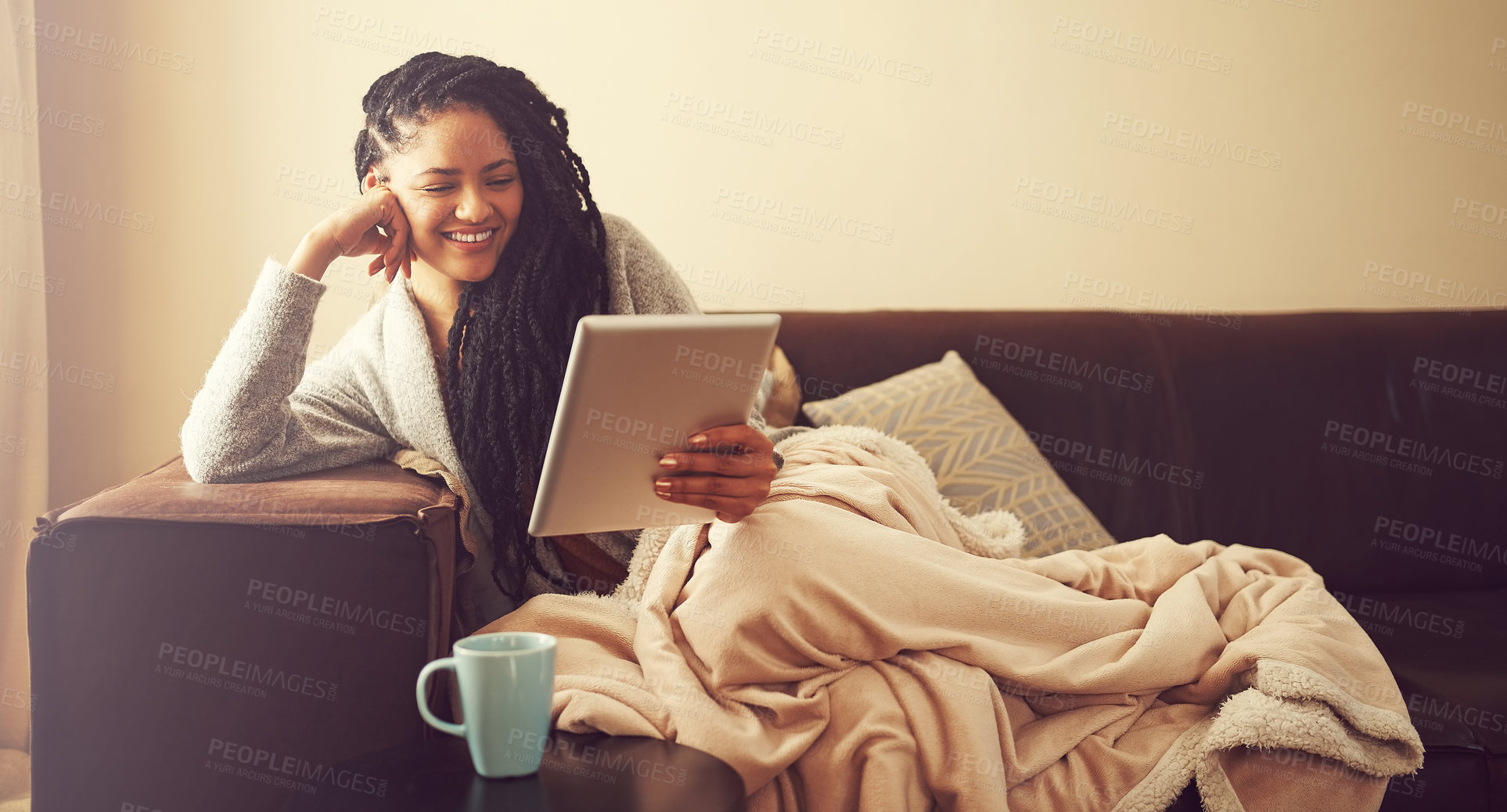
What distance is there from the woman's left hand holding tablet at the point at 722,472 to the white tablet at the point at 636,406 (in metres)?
0.01

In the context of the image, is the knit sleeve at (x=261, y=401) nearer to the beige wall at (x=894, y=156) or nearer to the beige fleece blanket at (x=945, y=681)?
the beige fleece blanket at (x=945, y=681)

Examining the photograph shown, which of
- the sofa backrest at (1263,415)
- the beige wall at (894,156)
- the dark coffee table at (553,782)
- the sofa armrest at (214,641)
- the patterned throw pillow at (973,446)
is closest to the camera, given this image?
the dark coffee table at (553,782)

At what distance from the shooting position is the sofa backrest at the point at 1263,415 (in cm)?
177

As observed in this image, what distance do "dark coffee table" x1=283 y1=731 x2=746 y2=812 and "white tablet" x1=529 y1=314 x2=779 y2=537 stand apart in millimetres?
223

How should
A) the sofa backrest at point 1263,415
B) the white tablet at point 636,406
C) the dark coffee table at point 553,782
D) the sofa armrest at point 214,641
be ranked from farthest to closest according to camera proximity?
the sofa backrest at point 1263,415
the sofa armrest at point 214,641
the white tablet at point 636,406
the dark coffee table at point 553,782

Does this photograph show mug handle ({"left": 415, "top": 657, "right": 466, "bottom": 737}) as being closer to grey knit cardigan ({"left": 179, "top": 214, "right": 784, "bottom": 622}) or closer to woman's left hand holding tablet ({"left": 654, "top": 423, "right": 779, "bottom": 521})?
woman's left hand holding tablet ({"left": 654, "top": 423, "right": 779, "bottom": 521})

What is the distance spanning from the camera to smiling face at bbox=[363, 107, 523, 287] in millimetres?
1340

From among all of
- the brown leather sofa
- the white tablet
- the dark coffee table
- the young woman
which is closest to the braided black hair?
the young woman

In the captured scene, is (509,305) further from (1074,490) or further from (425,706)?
(1074,490)

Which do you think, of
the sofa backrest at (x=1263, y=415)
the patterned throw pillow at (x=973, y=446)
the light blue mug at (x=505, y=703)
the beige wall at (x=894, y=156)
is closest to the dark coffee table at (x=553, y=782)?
the light blue mug at (x=505, y=703)

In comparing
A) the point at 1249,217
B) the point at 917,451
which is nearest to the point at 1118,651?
the point at 917,451

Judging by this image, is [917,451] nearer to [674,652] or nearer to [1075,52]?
[674,652]

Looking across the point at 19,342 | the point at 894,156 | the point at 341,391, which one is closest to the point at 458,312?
the point at 341,391

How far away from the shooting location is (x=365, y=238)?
1354 mm
